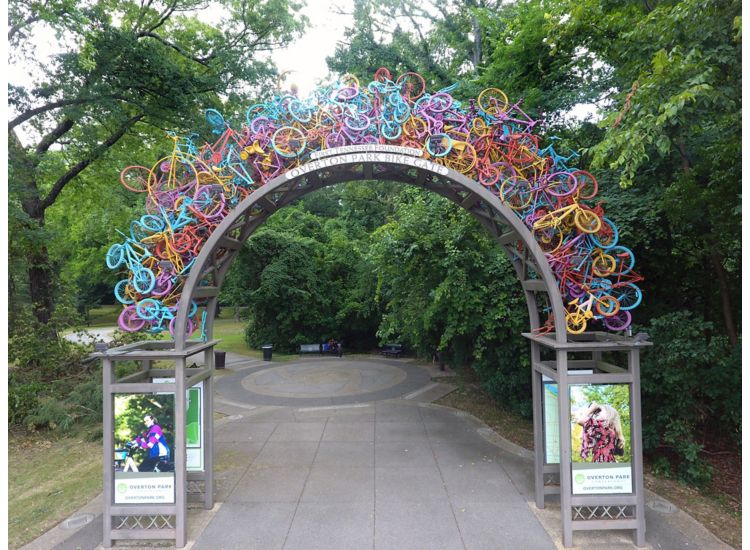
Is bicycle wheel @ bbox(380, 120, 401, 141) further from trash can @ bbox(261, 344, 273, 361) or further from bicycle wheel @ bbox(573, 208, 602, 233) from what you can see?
trash can @ bbox(261, 344, 273, 361)

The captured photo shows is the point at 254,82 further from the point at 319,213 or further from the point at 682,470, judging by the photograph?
the point at 319,213

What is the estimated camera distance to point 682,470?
6.18 m

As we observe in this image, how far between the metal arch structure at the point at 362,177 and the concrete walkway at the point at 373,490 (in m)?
2.10

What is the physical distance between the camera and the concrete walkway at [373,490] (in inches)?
176

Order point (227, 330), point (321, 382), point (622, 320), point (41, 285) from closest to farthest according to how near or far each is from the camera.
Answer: point (622, 320)
point (41, 285)
point (321, 382)
point (227, 330)

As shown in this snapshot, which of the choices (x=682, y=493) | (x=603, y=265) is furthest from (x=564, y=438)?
(x=682, y=493)

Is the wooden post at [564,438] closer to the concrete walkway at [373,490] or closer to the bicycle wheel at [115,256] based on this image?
the concrete walkway at [373,490]

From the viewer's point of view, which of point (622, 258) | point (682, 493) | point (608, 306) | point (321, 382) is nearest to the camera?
point (608, 306)

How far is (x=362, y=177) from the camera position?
18.0 ft

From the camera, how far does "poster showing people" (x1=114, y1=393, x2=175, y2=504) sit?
4453 millimetres

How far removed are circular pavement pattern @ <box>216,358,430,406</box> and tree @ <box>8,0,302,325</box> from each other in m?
5.46

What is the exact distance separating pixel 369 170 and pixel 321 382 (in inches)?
341

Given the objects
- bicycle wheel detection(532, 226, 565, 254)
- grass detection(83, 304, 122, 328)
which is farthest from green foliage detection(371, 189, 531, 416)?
grass detection(83, 304, 122, 328)

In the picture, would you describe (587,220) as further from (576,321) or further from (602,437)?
(602,437)
